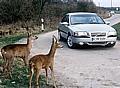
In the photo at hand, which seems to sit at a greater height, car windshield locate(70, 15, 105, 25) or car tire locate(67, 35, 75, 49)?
car windshield locate(70, 15, 105, 25)

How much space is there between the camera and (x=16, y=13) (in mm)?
27734

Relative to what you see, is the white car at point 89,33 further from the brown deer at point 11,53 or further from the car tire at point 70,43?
the brown deer at point 11,53

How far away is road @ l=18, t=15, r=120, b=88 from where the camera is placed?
28.1 feet

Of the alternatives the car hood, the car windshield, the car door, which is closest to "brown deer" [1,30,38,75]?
the car hood

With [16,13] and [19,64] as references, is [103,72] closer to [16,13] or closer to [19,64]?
[19,64]

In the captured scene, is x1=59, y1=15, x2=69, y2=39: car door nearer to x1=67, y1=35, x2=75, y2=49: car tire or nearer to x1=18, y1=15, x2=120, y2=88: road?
x1=67, y1=35, x2=75, y2=49: car tire

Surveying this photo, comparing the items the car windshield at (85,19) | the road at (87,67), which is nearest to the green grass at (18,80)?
the road at (87,67)

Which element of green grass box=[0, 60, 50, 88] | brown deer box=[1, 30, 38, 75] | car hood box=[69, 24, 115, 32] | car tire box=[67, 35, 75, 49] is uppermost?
brown deer box=[1, 30, 38, 75]

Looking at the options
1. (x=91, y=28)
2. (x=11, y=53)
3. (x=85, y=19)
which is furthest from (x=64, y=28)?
(x=11, y=53)

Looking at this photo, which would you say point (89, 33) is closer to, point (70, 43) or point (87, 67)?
point (70, 43)

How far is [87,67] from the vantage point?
A: 1068cm

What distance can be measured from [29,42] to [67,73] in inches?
52.3

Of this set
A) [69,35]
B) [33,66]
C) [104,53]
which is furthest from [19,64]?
[69,35]

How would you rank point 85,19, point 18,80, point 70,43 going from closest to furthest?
point 18,80, point 70,43, point 85,19
